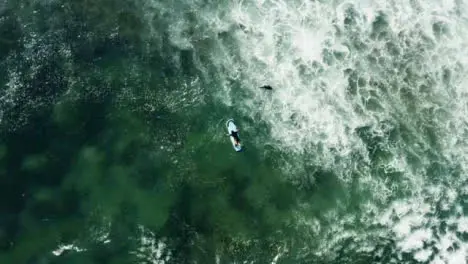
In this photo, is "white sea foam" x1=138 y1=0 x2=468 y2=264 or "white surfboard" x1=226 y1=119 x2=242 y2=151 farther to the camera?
"white surfboard" x1=226 y1=119 x2=242 y2=151

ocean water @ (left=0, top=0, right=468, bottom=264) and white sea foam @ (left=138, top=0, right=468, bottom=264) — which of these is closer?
ocean water @ (left=0, top=0, right=468, bottom=264)

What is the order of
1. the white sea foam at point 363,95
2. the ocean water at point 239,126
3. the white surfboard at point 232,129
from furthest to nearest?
the white surfboard at point 232,129 → the white sea foam at point 363,95 → the ocean water at point 239,126

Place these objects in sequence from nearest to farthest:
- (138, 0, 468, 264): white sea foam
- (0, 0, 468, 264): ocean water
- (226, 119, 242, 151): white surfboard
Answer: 1. (0, 0, 468, 264): ocean water
2. (138, 0, 468, 264): white sea foam
3. (226, 119, 242, 151): white surfboard

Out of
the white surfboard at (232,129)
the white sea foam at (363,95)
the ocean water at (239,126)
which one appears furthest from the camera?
the white surfboard at (232,129)

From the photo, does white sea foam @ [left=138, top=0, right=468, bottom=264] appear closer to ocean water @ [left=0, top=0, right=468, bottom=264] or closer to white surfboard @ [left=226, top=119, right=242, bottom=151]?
ocean water @ [left=0, top=0, right=468, bottom=264]

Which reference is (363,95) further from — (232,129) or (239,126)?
(232,129)

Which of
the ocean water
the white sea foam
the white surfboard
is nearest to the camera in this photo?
the ocean water

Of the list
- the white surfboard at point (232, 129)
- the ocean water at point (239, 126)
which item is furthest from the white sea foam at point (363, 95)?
the white surfboard at point (232, 129)

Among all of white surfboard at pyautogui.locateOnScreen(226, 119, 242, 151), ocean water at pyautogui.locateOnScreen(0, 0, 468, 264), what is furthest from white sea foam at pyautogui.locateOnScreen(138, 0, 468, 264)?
white surfboard at pyautogui.locateOnScreen(226, 119, 242, 151)

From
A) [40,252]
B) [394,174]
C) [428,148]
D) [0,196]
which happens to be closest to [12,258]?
[40,252]

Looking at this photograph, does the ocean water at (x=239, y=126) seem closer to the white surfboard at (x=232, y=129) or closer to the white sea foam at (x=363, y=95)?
the white sea foam at (x=363, y=95)
